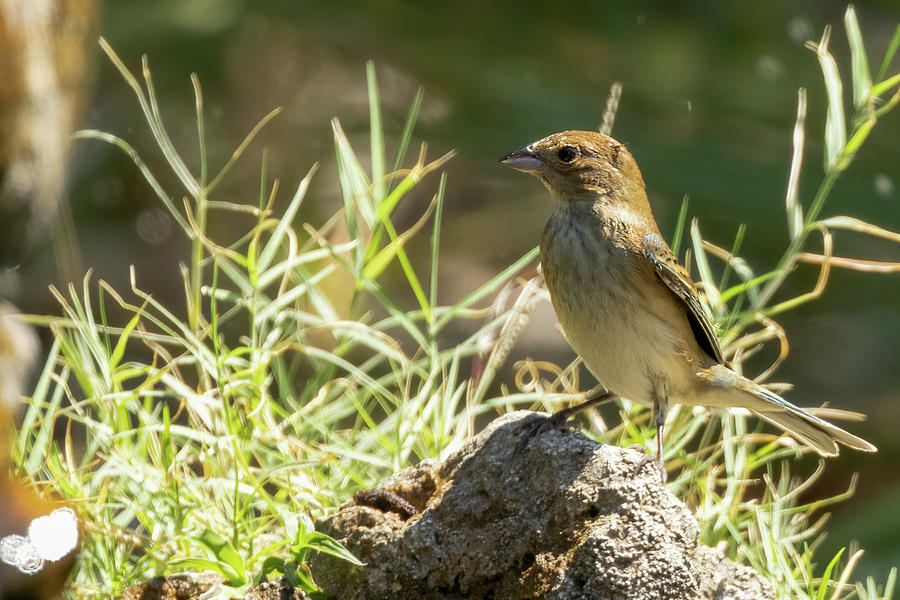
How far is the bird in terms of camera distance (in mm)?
2848

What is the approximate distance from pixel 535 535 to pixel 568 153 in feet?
3.76

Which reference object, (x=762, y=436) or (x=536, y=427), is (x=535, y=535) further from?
(x=762, y=436)

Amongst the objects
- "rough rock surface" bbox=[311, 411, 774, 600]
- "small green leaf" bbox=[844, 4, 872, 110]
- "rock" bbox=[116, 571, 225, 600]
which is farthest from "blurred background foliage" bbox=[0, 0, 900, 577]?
"rough rock surface" bbox=[311, 411, 774, 600]

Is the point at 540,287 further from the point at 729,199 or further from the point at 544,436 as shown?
the point at 729,199

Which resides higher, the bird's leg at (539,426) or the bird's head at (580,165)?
the bird's head at (580,165)

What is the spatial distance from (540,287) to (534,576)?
56.7 inches

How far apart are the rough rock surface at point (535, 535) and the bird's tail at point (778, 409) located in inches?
25.5

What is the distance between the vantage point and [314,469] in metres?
2.86

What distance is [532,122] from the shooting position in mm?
5773

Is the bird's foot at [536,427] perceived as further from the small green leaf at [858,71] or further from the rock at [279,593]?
the small green leaf at [858,71]

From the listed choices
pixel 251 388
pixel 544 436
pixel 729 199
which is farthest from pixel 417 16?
pixel 544 436

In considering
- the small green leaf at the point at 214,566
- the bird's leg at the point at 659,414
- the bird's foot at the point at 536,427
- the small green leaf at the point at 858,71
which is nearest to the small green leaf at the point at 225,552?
the small green leaf at the point at 214,566

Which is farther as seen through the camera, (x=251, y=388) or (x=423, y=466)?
(x=251, y=388)

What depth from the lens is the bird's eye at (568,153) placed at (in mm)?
3033
